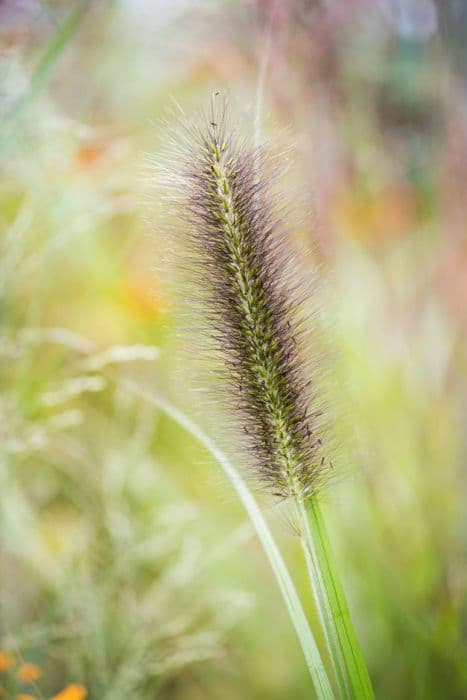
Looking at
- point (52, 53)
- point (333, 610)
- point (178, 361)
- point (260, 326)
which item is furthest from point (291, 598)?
point (52, 53)

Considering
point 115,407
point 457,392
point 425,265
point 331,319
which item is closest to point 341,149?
point 425,265

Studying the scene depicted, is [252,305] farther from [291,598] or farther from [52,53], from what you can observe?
[52,53]

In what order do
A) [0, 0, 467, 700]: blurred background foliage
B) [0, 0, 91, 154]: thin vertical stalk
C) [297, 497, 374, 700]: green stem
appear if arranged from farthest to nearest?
1. [0, 0, 467, 700]: blurred background foliage
2. [0, 0, 91, 154]: thin vertical stalk
3. [297, 497, 374, 700]: green stem

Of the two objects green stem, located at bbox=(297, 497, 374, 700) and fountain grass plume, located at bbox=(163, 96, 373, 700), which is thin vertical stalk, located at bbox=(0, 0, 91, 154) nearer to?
fountain grass plume, located at bbox=(163, 96, 373, 700)

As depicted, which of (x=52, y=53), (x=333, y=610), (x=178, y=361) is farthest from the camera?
(x=178, y=361)

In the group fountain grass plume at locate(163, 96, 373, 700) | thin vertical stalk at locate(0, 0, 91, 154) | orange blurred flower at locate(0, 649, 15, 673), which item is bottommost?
orange blurred flower at locate(0, 649, 15, 673)

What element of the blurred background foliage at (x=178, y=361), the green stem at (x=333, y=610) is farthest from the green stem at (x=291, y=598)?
the blurred background foliage at (x=178, y=361)

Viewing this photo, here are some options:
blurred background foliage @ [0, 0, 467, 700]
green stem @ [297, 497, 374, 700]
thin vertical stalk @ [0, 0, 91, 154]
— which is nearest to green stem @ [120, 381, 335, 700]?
green stem @ [297, 497, 374, 700]
